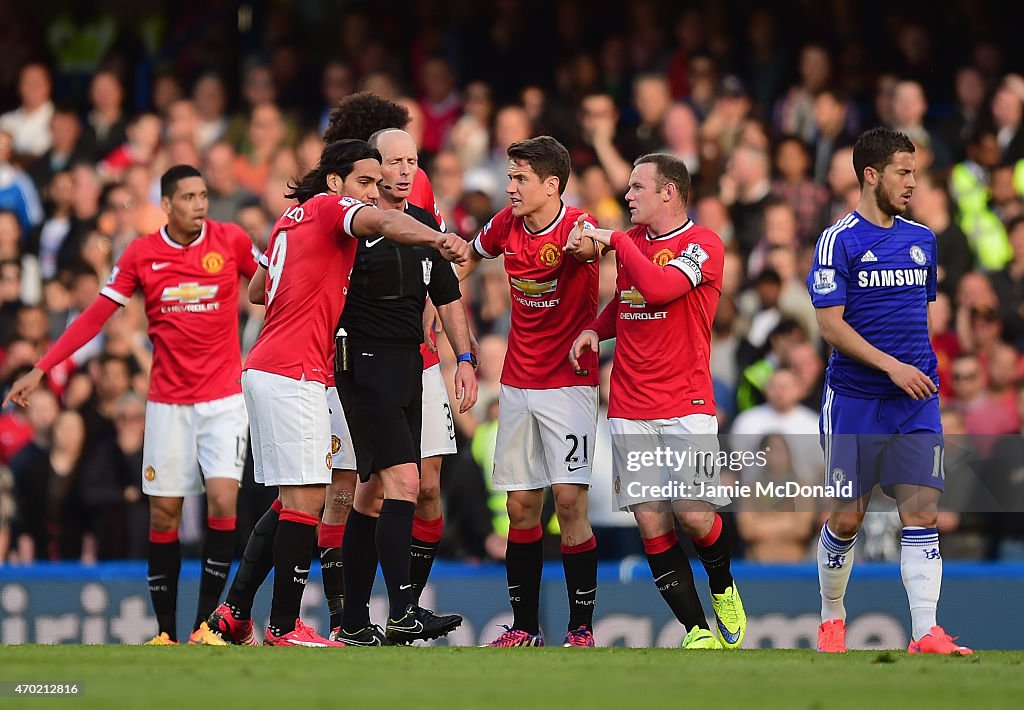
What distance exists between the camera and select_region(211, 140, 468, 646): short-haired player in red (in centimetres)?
840

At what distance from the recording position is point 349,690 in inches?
252

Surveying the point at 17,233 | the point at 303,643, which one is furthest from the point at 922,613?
the point at 17,233

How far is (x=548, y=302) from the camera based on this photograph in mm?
9031

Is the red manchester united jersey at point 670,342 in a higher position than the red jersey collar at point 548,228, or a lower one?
lower

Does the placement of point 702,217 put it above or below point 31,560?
above

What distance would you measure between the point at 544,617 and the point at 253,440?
3282 millimetres

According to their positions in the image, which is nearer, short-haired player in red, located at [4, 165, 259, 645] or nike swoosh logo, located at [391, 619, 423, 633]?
nike swoosh logo, located at [391, 619, 423, 633]

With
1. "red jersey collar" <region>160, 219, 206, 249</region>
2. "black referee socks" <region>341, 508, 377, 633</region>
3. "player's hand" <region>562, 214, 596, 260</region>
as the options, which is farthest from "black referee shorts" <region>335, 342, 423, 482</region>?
"red jersey collar" <region>160, 219, 206, 249</region>

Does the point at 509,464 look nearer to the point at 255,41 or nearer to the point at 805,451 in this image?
the point at 805,451

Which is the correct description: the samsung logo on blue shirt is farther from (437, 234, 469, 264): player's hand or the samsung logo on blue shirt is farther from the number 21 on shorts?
(437, 234, 469, 264): player's hand

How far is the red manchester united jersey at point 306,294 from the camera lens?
8430mm

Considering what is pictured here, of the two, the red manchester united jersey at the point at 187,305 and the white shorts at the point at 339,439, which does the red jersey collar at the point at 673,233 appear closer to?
the white shorts at the point at 339,439

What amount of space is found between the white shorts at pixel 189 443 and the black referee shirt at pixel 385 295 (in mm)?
1497

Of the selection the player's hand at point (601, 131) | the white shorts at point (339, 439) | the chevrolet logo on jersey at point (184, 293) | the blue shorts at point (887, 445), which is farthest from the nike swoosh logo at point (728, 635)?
the player's hand at point (601, 131)
